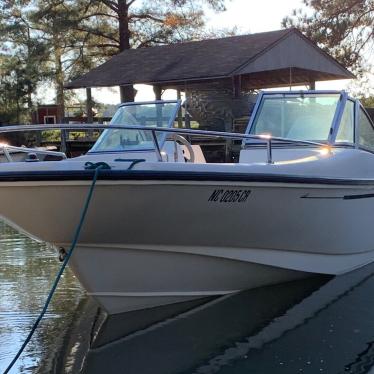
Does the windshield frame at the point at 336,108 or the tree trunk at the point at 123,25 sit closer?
the windshield frame at the point at 336,108

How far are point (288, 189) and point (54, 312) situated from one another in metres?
2.25

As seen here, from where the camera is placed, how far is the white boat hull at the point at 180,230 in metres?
4.58

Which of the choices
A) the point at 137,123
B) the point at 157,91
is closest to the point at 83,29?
the point at 157,91

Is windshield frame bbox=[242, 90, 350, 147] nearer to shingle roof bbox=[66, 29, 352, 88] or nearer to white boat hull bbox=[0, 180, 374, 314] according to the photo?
white boat hull bbox=[0, 180, 374, 314]

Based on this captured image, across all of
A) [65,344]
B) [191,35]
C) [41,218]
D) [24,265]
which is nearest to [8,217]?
[41,218]

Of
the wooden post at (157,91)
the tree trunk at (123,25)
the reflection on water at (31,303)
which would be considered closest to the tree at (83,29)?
the tree trunk at (123,25)

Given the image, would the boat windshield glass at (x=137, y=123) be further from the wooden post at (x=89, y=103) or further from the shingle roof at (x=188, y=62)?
the wooden post at (x=89, y=103)

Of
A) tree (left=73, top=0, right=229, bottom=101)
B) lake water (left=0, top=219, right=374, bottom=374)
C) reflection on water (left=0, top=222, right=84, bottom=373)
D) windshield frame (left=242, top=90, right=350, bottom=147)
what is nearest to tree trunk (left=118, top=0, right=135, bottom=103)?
tree (left=73, top=0, right=229, bottom=101)

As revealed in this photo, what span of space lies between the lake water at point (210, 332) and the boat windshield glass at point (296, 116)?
4.88 ft

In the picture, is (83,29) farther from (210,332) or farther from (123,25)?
(210,332)

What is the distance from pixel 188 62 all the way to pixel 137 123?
12.8 meters

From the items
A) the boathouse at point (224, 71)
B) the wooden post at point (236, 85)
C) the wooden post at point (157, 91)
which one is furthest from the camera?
the wooden post at point (157, 91)

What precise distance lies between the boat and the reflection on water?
0.52m

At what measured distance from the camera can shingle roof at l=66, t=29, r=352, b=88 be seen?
17625 millimetres
